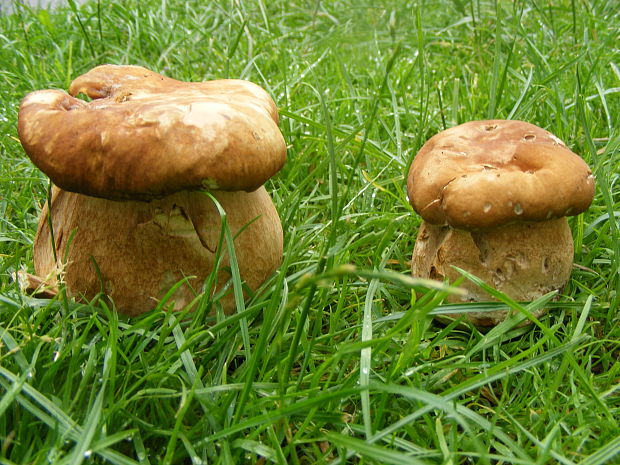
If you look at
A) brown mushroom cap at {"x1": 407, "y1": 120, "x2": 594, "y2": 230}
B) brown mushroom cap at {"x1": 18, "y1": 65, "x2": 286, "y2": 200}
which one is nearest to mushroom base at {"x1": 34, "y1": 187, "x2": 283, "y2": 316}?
brown mushroom cap at {"x1": 18, "y1": 65, "x2": 286, "y2": 200}

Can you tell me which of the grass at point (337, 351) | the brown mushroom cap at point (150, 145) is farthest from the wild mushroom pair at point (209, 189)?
the grass at point (337, 351)

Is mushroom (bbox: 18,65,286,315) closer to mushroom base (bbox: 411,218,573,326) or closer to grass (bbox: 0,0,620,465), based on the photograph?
grass (bbox: 0,0,620,465)

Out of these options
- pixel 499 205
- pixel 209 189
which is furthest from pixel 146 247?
pixel 499 205

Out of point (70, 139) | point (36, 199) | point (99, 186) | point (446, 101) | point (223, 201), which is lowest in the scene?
point (446, 101)

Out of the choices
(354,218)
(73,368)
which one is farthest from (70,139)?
(354,218)

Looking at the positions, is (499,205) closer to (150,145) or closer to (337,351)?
(337,351)

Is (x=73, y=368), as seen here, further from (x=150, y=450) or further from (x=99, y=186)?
(x=99, y=186)
